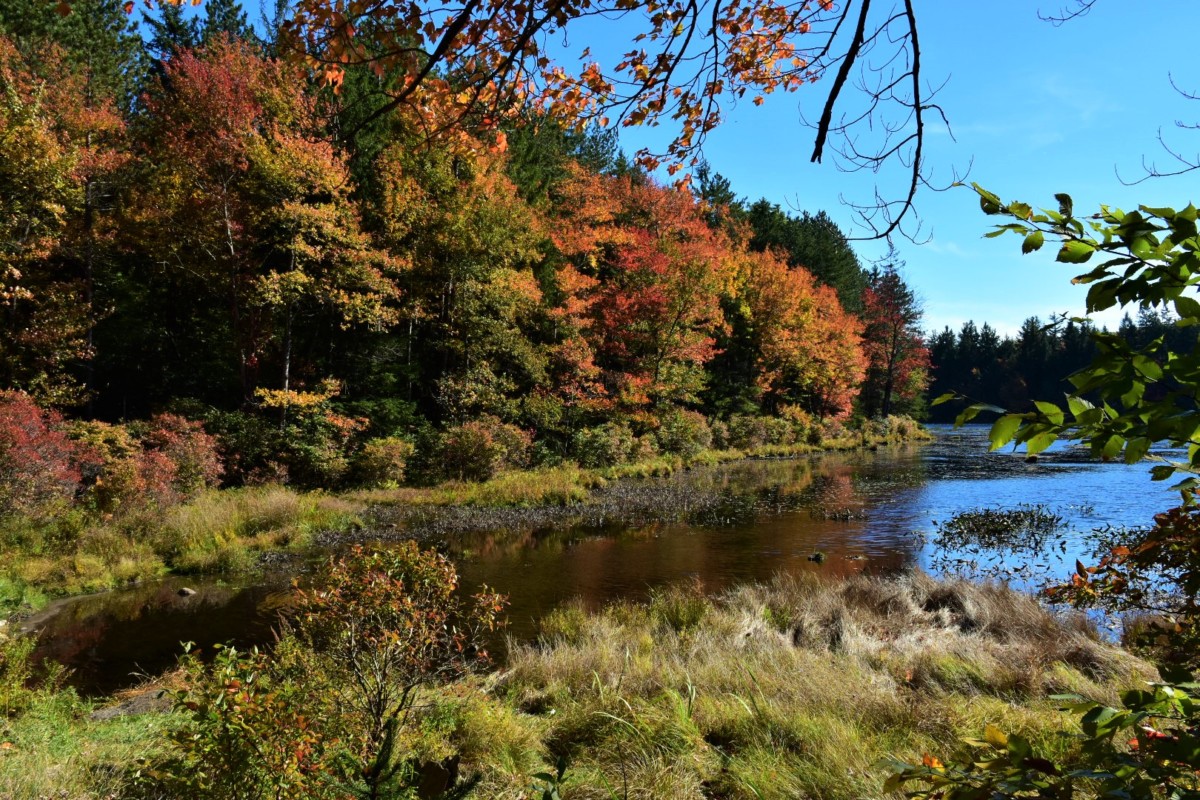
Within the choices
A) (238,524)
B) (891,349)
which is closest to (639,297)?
(238,524)

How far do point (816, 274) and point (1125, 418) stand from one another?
4993 centimetres

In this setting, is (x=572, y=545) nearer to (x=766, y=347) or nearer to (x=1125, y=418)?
(x=1125, y=418)

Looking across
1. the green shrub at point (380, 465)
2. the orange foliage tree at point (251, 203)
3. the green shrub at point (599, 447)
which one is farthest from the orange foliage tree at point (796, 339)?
the green shrub at point (380, 465)

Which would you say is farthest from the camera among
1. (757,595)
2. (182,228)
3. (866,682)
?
(182,228)

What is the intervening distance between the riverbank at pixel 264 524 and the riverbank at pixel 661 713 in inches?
199

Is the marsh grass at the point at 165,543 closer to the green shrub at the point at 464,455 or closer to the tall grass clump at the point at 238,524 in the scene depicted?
the tall grass clump at the point at 238,524

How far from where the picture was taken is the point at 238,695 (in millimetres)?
2754

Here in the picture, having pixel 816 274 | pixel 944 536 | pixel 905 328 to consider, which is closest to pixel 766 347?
pixel 816 274

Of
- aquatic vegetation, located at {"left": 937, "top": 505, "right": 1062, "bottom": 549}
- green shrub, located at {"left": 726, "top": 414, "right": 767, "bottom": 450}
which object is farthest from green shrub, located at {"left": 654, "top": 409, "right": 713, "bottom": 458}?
aquatic vegetation, located at {"left": 937, "top": 505, "right": 1062, "bottom": 549}

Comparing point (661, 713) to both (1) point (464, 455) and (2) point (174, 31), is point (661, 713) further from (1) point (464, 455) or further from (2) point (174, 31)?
(2) point (174, 31)

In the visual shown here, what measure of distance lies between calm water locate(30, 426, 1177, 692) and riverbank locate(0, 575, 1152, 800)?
7.01ft

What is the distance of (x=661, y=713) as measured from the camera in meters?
4.44

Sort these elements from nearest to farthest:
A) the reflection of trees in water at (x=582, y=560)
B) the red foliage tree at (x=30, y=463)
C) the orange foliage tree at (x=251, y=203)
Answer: the reflection of trees in water at (x=582, y=560), the red foliage tree at (x=30, y=463), the orange foliage tree at (x=251, y=203)

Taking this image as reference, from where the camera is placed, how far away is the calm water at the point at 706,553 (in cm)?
800
